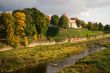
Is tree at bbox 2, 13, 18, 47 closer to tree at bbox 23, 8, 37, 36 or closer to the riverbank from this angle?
the riverbank

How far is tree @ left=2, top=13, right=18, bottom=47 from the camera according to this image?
4299 inches

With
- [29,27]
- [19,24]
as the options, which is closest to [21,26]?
[19,24]

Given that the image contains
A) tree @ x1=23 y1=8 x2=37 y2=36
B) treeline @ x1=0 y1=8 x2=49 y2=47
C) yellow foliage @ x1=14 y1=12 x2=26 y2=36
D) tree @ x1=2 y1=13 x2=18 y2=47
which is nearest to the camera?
tree @ x1=2 y1=13 x2=18 y2=47

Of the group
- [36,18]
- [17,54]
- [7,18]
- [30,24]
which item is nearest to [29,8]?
[36,18]

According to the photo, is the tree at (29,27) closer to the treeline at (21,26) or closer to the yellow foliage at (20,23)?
the treeline at (21,26)

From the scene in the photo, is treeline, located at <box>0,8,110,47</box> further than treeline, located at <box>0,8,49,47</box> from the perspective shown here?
Yes

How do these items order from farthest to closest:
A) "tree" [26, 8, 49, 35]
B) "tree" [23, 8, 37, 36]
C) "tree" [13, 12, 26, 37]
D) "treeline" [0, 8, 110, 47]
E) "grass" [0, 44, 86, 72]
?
"tree" [26, 8, 49, 35]
"tree" [23, 8, 37, 36]
"tree" [13, 12, 26, 37]
"treeline" [0, 8, 110, 47]
"grass" [0, 44, 86, 72]

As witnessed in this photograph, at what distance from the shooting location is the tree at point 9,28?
109206 millimetres

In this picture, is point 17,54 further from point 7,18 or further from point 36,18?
point 36,18

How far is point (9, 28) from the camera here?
113m

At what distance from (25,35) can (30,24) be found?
23.1ft

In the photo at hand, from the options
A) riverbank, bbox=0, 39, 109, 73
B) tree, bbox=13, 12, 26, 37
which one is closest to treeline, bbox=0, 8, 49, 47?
tree, bbox=13, 12, 26, 37

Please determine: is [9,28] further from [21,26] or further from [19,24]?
[21,26]

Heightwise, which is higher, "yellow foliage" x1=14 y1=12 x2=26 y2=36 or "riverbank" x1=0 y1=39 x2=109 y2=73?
"yellow foliage" x1=14 y1=12 x2=26 y2=36
